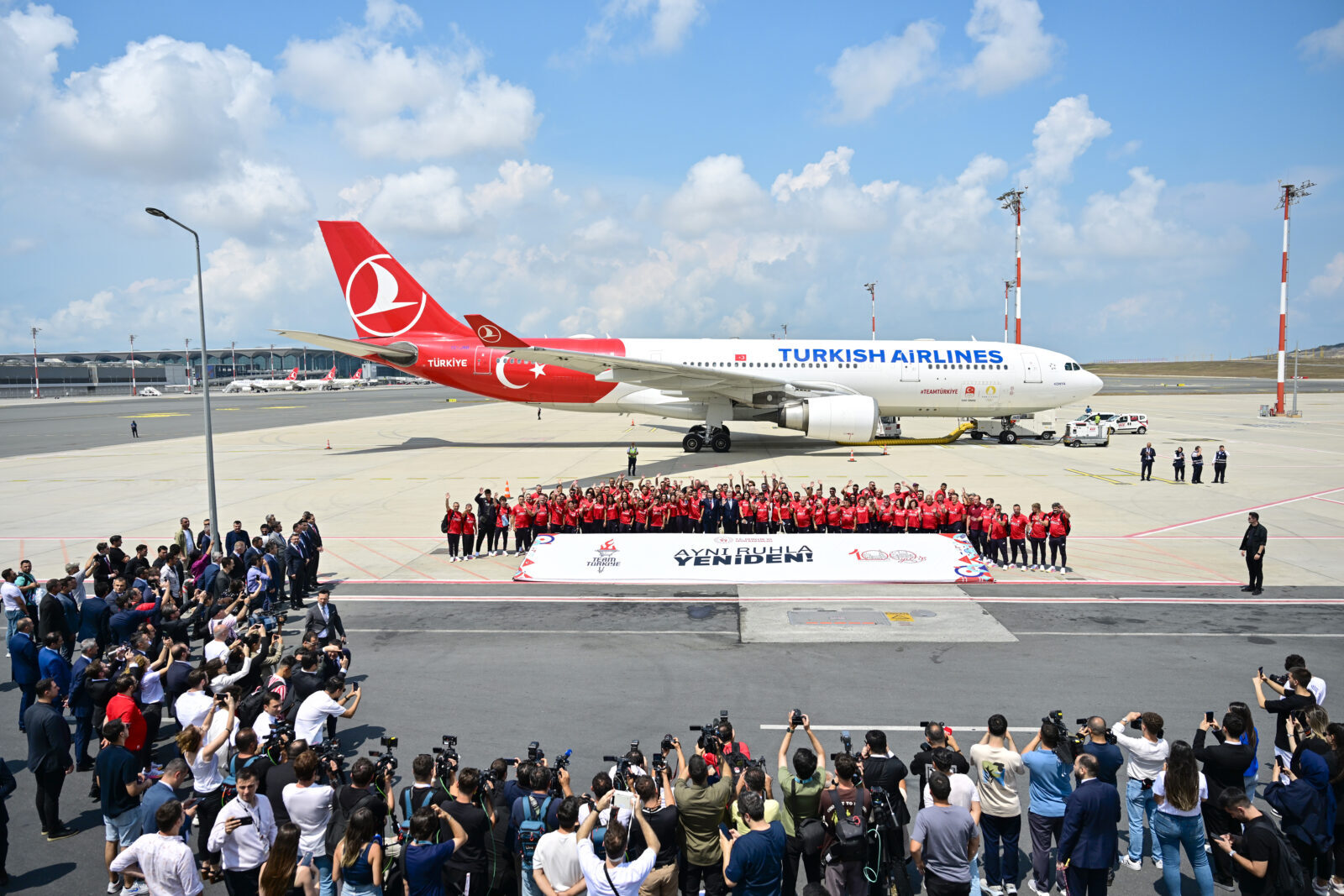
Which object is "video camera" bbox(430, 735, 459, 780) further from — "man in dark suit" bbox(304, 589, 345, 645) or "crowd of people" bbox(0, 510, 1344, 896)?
"man in dark suit" bbox(304, 589, 345, 645)

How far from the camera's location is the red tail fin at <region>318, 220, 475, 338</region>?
34.2 metres

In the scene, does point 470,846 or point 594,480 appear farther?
point 594,480

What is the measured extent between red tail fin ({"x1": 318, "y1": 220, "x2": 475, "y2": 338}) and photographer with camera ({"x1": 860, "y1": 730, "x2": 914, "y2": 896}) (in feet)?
103

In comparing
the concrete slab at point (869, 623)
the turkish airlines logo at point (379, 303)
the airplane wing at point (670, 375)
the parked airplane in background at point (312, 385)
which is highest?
the turkish airlines logo at point (379, 303)

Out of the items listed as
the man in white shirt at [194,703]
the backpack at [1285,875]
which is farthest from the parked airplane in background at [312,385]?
the backpack at [1285,875]

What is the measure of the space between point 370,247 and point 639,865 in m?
33.8

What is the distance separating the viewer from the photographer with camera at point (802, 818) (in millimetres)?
6102

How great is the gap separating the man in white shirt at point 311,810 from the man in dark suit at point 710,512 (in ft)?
43.5

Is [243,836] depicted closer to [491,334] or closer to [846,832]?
[846,832]

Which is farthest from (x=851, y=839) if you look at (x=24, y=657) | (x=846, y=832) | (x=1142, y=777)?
(x=24, y=657)

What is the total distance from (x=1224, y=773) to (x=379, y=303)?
34.6 m

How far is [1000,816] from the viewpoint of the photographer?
6.66 metres

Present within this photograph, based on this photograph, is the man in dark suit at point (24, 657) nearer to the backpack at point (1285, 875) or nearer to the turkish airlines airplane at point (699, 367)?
the backpack at point (1285, 875)

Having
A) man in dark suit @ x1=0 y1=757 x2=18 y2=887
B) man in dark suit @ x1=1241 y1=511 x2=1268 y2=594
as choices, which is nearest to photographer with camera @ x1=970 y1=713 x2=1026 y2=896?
man in dark suit @ x1=0 y1=757 x2=18 y2=887
